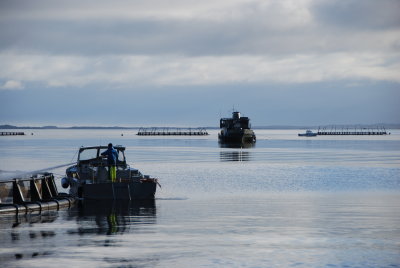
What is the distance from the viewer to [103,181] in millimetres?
40875

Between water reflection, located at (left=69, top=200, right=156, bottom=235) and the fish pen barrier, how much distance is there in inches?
49.7

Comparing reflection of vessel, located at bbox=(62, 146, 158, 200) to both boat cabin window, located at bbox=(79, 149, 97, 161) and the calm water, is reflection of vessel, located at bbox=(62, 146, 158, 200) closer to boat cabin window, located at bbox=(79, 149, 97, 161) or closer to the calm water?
boat cabin window, located at bbox=(79, 149, 97, 161)

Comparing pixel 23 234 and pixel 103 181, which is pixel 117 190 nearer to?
pixel 103 181

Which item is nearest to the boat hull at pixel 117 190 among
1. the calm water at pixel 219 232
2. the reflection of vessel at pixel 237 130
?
the calm water at pixel 219 232

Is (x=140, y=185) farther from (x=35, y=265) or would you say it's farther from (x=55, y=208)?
(x=35, y=265)

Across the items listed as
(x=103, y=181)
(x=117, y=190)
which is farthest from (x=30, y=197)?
(x=103, y=181)

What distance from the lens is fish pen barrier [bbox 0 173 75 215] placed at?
3316 cm

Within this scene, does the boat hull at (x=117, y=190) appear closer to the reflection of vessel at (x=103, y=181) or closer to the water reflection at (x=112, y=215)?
the reflection of vessel at (x=103, y=181)

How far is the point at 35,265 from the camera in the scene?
21078 millimetres

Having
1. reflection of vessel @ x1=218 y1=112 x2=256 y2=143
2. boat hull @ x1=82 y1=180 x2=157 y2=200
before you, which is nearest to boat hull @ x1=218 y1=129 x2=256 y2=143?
reflection of vessel @ x1=218 y1=112 x2=256 y2=143

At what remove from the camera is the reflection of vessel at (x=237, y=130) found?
180m

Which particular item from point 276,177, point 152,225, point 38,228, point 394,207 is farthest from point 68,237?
point 276,177

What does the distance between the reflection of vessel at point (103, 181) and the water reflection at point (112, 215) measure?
49 cm

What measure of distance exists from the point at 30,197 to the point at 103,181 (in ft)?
19.9
